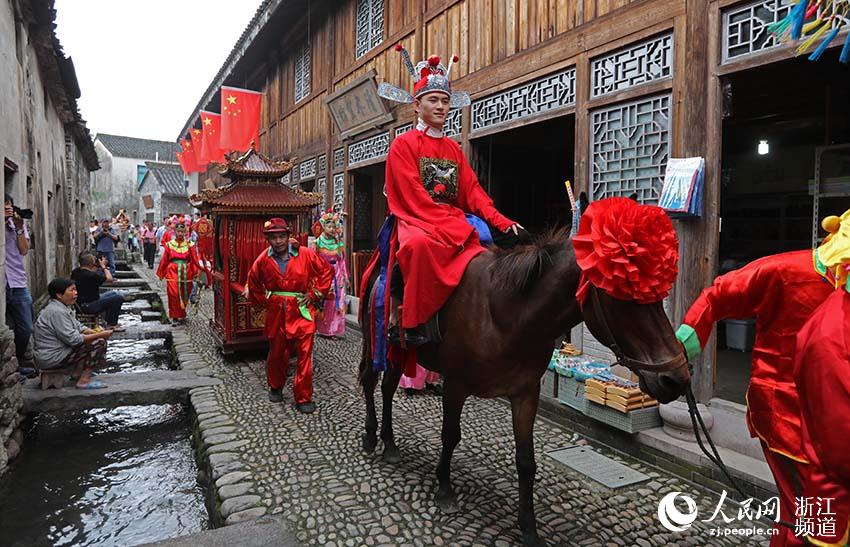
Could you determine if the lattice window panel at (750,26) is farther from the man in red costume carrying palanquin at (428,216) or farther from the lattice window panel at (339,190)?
the lattice window panel at (339,190)

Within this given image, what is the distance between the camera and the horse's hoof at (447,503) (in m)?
3.57

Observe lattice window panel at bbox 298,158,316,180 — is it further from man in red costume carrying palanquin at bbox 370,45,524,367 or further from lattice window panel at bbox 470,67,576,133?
man in red costume carrying palanquin at bbox 370,45,524,367

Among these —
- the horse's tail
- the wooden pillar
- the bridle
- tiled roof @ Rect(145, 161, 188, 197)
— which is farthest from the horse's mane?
tiled roof @ Rect(145, 161, 188, 197)

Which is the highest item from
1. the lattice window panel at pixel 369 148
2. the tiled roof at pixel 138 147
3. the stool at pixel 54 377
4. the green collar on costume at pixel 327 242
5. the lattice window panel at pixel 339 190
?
the tiled roof at pixel 138 147

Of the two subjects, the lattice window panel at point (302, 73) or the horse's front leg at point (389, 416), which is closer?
the horse's front leg at point (389, 416)

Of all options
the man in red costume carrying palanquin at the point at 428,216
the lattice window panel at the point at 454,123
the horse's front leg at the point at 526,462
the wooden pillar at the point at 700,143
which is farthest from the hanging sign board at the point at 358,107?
the horse's front leg at the point at 526,462

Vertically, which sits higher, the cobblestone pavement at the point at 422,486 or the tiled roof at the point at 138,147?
the tiled roof at the point at 138,147

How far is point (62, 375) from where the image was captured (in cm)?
568

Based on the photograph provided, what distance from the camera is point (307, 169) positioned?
44.8 ft

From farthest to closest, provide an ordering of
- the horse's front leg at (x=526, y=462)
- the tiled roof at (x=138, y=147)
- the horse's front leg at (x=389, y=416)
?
the tiled roof at (x=138, y=147) < the horse's front leg at (x=389, y=416) < the horse's front leg at (x=526, y=462)

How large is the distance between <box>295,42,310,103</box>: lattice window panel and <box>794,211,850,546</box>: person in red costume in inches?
508

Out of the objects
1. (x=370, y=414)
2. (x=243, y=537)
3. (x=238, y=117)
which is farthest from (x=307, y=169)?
(x=243, y=537)

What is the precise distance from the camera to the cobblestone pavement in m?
3.34

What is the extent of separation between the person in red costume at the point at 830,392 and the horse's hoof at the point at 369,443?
10.9 feet
